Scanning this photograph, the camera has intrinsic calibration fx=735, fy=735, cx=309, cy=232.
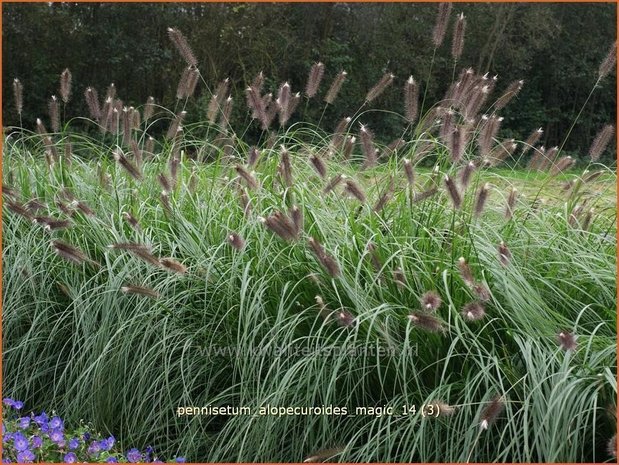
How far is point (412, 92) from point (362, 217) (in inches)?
23.6

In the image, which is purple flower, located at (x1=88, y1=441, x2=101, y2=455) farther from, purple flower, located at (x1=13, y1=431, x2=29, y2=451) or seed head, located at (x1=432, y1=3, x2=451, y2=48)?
seed head, located at (x1=432, y1=3, x2=451, y2=48)

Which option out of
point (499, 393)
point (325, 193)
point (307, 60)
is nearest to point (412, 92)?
point (325, 193)

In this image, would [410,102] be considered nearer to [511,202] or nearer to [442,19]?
[442,19]

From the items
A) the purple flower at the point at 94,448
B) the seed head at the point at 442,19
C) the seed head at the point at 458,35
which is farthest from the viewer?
the seed head at the point at 458,35

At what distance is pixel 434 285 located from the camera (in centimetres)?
275

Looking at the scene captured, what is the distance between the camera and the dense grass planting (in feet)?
8.31

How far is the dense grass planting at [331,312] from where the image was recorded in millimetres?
2533

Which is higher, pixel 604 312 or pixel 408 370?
pixel 604 312

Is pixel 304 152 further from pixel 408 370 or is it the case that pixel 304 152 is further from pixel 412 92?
pixel 408 370

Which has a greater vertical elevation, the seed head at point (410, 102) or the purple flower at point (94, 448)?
the seed head at point (410, 102)

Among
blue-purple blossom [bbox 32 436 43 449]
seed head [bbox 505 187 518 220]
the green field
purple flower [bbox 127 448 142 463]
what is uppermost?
seed head [bbox 505 187 518 220]

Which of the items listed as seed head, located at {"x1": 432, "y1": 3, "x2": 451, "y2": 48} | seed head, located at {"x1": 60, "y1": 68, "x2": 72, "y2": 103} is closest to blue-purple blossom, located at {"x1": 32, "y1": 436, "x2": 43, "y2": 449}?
seed head, located at {"x1": 60, "y1": 68, "x2": 72, "y2": 103}

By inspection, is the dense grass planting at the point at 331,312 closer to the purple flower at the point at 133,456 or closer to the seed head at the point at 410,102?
the seed head at the point at 410,102

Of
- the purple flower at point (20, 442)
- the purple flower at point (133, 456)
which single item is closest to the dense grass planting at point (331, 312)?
the purple flower at point (133, 456)
